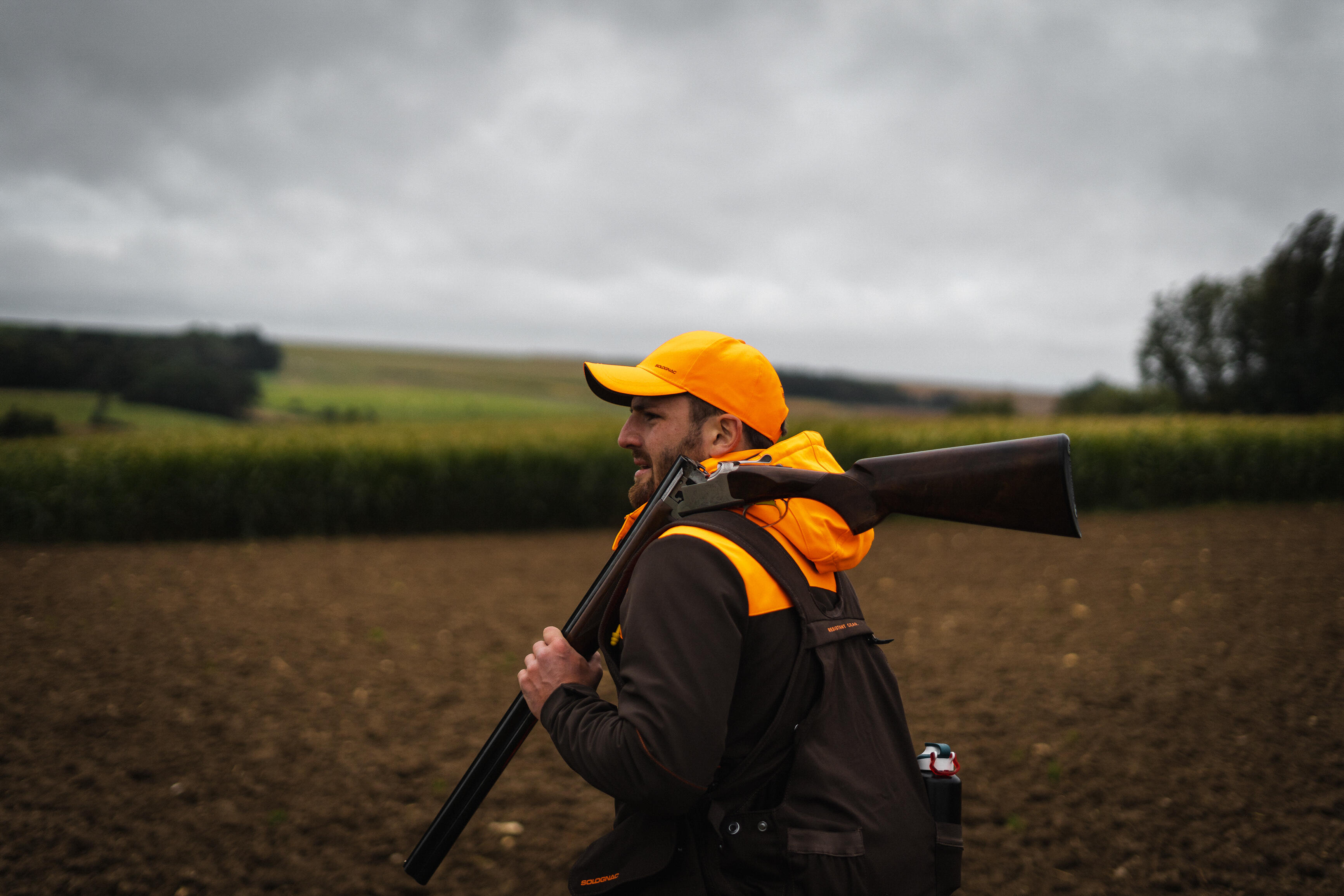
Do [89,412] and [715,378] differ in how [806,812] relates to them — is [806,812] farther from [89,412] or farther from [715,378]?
[89,412]

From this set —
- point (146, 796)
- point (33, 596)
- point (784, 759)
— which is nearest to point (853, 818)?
point (784, 759)

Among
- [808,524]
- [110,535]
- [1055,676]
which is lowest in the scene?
[110,535]

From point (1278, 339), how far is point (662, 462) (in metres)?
23.9

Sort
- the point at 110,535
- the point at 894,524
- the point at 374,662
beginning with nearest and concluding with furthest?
the point at 374,662 → the point at 110,535 → the point at 894,524

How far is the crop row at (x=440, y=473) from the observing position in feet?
37.8

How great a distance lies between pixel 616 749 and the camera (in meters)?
1.45

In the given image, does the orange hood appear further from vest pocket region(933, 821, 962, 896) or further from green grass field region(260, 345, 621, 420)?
green grass field region(260, 345, 621, 420)

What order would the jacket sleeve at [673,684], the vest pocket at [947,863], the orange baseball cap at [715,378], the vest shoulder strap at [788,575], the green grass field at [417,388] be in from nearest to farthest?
the jacket sleeve at [673,684] → the vest shoulder strap at [788,575] → the vest pocket at [947,863] → the orange baseball cap at [715,378] → the green grass field at [417,388]

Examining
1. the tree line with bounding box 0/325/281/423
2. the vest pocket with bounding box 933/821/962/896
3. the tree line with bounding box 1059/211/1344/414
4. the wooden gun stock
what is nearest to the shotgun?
the wooden gun stock

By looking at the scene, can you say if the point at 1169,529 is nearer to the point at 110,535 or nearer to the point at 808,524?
the point at 808,524

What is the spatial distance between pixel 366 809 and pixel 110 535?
396 inches

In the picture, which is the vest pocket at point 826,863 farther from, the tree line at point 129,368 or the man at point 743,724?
the tree line at point 129,368

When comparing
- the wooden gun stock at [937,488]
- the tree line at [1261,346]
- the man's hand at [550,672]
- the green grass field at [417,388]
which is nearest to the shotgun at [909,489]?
the wooden gun stock at [937,488]

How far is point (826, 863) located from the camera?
4.88ft
